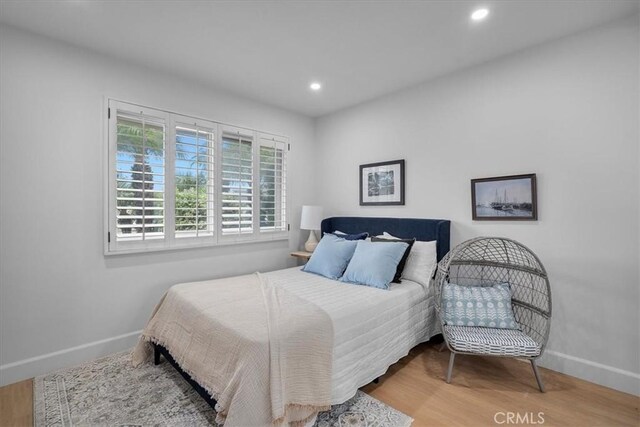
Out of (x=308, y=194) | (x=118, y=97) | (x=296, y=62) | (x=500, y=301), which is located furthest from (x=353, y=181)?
(x=118, y=97)

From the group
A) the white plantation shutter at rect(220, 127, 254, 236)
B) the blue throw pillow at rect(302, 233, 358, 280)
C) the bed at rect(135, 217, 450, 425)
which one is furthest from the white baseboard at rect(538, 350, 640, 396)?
the white plantation shutter at rect(220, 127, 254, 236)

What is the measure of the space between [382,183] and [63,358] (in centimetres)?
343

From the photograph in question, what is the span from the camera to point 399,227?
331 cm

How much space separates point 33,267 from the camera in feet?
7.68

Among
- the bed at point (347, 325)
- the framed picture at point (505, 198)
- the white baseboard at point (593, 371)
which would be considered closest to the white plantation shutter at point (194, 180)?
the bed at point (347, 325)

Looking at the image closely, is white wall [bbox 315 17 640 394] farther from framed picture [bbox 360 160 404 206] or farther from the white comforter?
the white comforter

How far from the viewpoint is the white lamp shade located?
3861mm

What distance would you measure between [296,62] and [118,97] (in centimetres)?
164

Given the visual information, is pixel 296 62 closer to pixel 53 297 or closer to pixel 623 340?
pixel 53 297

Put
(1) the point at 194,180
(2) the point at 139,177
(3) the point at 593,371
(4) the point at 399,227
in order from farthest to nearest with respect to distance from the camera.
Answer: (4) the point at 399,227 → (1) the point at 194,180 → (2) the point at 139,177 → (3) the point at 593,371

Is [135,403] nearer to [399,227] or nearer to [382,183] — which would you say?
[399,227]

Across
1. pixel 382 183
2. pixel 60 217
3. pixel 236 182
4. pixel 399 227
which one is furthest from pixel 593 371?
pixel 60 217

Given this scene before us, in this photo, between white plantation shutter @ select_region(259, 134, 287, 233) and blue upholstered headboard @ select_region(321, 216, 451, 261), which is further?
white plantation shutter @ select_region(259, 134, 287, 233)

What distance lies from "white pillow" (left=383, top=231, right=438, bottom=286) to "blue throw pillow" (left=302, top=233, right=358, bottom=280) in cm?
56
